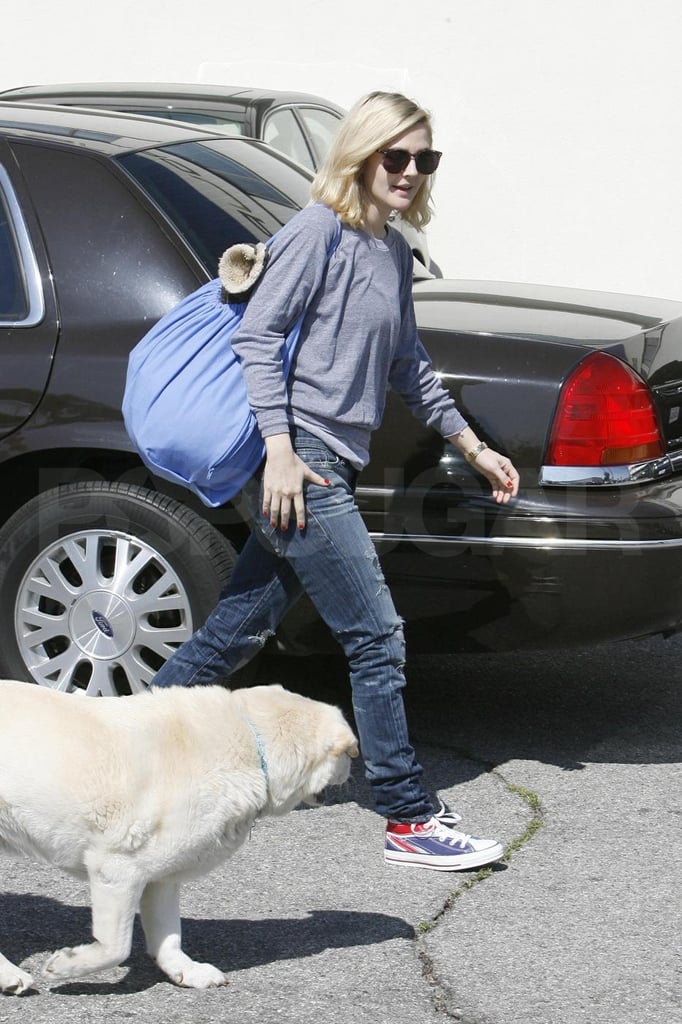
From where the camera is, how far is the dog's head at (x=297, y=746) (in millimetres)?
2869

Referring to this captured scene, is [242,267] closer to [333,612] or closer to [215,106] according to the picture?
[333,612]

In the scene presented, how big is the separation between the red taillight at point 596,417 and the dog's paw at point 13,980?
1.87m

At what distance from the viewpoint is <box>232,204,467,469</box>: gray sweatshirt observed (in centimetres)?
322

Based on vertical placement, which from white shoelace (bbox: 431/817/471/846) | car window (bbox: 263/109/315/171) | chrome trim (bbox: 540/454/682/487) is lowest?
white shoelace (bbox: 431/817/471/846)

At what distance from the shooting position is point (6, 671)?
4211 millimetres

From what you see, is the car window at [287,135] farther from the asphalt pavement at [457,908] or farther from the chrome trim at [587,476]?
the chrome trim at [587,476]

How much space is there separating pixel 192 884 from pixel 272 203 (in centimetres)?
221

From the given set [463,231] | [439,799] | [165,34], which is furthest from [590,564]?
[165,34]

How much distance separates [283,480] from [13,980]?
1.22 metres

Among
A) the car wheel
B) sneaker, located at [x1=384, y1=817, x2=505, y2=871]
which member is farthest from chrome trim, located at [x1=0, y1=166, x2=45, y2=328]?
sneaker, located at [x1=384, y1=817, x2=505, y2=871]


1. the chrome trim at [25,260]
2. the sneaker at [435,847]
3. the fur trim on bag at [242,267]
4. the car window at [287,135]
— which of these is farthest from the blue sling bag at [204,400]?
the car window at [287,135]

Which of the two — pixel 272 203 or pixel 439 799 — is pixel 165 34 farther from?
pixel 439 799

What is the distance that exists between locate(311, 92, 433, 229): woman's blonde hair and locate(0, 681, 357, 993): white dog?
1.17 m

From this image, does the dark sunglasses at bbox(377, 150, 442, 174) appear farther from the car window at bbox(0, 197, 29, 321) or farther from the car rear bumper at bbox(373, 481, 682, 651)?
the car window at bbox(0, 197, 29, 321)
